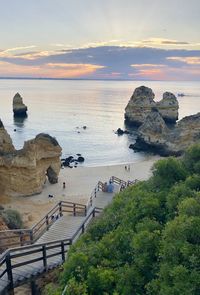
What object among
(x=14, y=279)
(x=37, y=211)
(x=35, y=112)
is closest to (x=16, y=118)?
(x=35, y=112)

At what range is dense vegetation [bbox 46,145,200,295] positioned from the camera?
25.7 ft

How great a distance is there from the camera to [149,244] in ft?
29.3

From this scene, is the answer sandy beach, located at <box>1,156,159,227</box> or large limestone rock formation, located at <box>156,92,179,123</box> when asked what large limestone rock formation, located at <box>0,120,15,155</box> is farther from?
large limestone rock formation, located at <box>156,92,179,123</box>

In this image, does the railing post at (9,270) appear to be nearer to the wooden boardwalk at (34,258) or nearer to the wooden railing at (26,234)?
the wooden boardwalk at (34,258)

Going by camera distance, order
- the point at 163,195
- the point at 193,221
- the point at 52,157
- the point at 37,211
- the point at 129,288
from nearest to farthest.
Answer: the point at 193,221 → the point at 129,288 → the point at 163,195 → the point at 37,211 → the point at 52,157

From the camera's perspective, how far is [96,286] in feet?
29.7

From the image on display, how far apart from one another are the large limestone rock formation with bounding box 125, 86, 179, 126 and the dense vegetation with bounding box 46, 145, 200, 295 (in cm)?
8420

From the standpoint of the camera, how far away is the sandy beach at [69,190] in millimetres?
30625

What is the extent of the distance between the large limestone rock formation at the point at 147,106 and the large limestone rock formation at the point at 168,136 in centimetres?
2874

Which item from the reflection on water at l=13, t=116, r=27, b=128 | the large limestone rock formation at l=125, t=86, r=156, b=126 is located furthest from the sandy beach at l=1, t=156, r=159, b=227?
the reflection on water at l=13, t=116, r=27, b=128

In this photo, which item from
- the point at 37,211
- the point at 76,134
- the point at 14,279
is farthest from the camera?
the point at 76,134

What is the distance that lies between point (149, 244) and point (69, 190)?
2970cm

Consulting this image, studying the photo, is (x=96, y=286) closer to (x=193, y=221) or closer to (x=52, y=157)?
(x=193, y=221)

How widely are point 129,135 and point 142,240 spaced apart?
250ft
